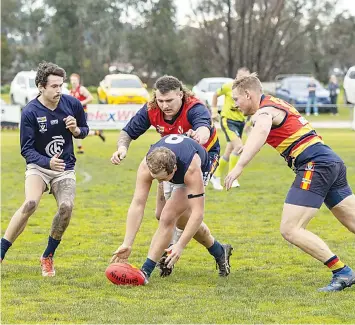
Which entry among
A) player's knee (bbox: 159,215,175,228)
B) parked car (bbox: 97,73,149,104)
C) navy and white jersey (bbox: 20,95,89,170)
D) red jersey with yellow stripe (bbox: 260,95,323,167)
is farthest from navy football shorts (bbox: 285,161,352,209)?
parked car (bbox: 97,73,149,104)

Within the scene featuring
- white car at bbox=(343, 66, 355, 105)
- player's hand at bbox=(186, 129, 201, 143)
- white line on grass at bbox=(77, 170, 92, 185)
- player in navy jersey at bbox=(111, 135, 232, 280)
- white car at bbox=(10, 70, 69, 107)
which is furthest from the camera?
white car at bbox=(343, 66, 355, 105)

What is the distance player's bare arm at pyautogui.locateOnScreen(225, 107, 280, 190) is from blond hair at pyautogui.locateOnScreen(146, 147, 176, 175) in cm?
47

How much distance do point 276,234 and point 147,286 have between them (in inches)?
128

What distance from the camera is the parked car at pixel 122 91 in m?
35.0

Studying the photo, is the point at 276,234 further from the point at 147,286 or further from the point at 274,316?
the point at 274,316

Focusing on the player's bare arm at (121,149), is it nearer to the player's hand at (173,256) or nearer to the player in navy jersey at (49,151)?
the player in navy jersey at (49,151)

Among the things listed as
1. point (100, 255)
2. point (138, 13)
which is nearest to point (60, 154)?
point (100, 255)

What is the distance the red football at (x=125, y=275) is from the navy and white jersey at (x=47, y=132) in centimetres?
121

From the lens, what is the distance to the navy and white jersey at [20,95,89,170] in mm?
8031

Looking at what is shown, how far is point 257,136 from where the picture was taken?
7.09 m

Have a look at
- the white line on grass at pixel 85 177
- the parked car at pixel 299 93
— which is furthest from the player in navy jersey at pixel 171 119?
the parked car at pixel 299 93

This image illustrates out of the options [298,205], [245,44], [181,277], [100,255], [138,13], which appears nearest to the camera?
[298,205]

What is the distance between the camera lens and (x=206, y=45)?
48.3 m

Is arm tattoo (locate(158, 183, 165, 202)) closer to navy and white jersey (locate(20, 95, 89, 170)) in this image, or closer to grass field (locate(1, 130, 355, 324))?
grass field (locate(1, 130, 355, 324))
